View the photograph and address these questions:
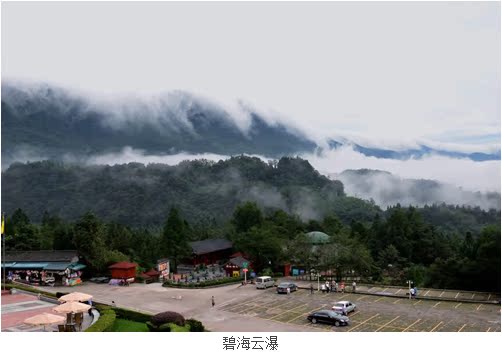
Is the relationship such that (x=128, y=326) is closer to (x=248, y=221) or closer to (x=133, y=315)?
(x=133, y=315)

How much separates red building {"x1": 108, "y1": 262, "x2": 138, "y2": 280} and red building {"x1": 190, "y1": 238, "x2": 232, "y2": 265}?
14.6 meters

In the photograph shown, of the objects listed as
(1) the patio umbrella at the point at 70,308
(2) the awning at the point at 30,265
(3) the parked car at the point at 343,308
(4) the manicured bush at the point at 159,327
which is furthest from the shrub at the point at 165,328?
(2) the awning at the point at 30,265

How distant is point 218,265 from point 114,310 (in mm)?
30101

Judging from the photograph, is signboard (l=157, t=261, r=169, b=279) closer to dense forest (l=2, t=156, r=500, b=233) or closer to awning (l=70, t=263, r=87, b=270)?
awning (l=70, t=263, r=87, b=270)

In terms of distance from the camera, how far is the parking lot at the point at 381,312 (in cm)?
2098

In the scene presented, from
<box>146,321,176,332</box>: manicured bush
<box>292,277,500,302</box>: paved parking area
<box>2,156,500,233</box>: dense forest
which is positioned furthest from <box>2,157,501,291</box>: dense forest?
<box>146,321,176,332</box>: manicured bush

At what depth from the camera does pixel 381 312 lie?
24.0 metres

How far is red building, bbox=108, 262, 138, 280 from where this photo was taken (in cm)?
3591

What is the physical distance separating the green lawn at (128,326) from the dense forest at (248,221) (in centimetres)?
1730

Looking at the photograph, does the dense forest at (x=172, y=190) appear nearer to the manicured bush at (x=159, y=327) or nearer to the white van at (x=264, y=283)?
the white van at (x=264, y=283)

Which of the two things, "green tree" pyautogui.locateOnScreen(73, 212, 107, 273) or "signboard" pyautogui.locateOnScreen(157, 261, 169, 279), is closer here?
"green tree" pyautogui.locateOnScreen(73, 212, 107, 273)

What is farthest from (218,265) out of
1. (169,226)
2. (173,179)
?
(173,179)

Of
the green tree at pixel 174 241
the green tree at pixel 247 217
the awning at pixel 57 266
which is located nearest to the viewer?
the awning at pixel 57 266

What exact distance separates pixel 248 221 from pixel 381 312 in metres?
34.6
